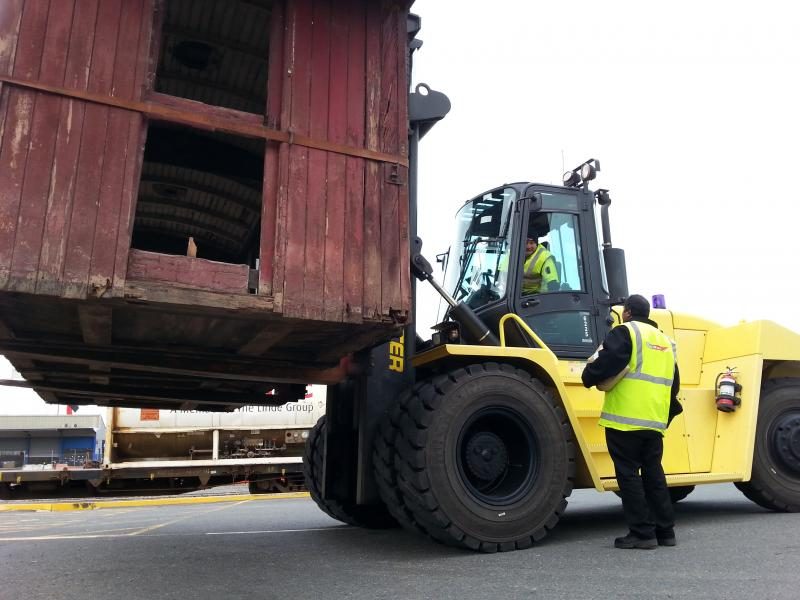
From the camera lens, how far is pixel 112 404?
6258mm

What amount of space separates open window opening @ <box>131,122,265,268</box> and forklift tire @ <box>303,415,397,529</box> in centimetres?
196

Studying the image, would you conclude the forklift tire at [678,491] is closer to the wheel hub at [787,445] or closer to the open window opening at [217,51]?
the wheel hub at [787,445]

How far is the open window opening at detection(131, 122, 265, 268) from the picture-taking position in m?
6.29

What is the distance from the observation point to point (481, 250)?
5781 mm

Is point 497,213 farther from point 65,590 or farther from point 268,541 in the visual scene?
point 65,590

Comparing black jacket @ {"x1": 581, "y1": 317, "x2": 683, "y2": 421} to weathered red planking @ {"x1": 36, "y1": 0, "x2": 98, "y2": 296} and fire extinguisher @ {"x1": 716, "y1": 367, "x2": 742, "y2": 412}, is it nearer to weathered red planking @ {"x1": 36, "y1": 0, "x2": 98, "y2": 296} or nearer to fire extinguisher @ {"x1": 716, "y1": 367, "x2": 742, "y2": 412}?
fire extinguisher @ {"x1": 716, "y1": 367, "x2": 742, "y2": 412}

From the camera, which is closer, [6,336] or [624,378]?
[6,336]

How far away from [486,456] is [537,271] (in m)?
1.62

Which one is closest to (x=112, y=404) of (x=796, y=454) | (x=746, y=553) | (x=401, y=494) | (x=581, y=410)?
(x=401, y=494)

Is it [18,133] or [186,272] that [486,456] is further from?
[18,133]

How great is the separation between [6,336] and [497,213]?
12.4ft

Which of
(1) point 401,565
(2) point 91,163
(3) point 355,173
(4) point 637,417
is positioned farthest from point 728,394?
(2) point 91,163

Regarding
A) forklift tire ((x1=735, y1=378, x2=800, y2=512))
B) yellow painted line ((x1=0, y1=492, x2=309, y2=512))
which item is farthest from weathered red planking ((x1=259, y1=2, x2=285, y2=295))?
yellow painted line ((x1=0, y1=492, x2=309, y2=512))

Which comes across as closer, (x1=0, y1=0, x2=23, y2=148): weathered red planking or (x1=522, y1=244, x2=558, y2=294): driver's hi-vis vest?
(x1=0, y1=0, x2=23, y2=148): weathered red planking
